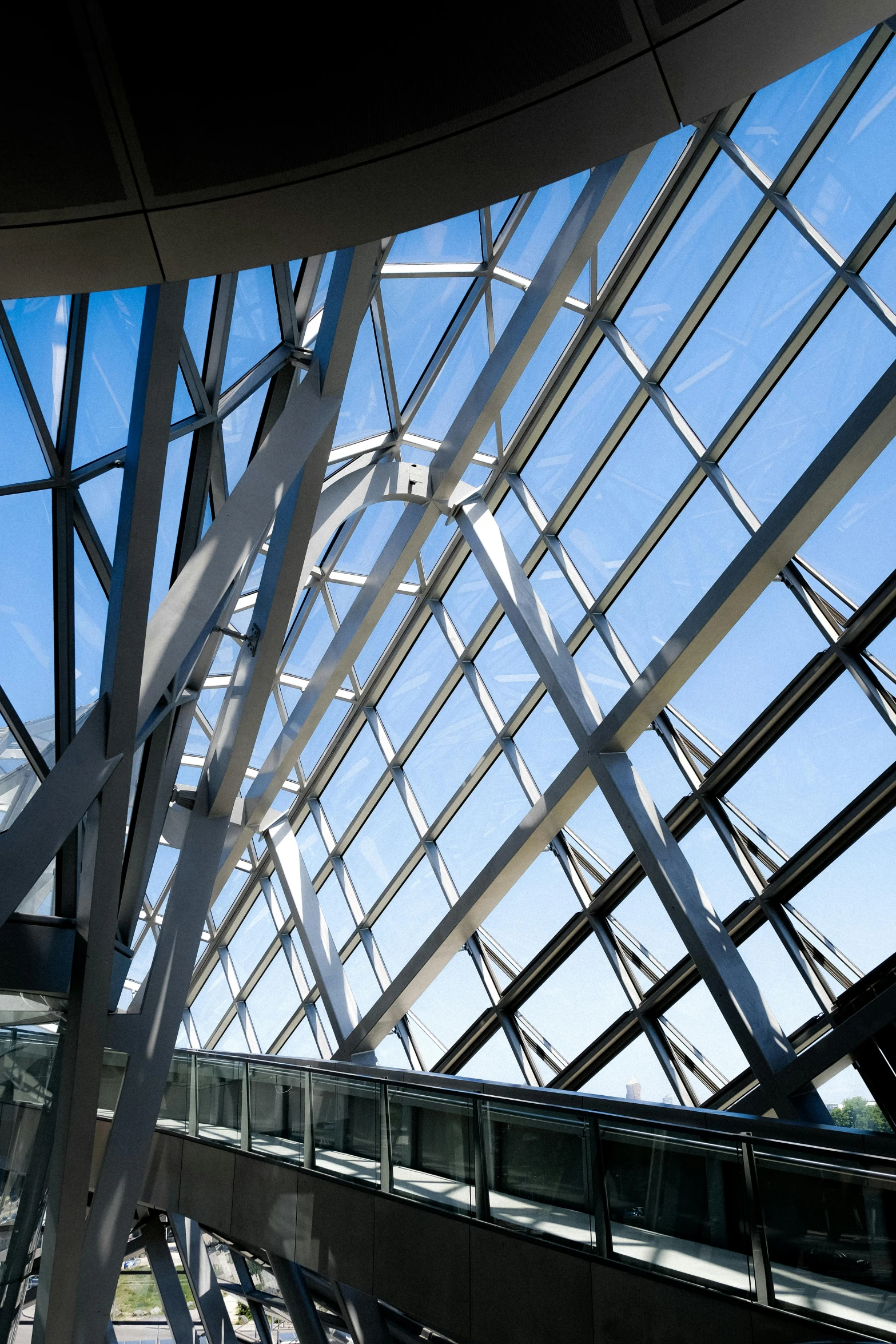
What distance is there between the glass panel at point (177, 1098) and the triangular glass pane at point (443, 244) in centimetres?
1480

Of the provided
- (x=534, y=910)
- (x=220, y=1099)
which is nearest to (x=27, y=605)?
(x=220, y=1099)

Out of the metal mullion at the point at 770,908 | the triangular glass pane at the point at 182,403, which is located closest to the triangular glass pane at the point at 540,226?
the triangular glass pane at the point at 182,403

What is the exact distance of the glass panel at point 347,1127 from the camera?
41.3 feet

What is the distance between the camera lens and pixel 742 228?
15859 millimetres

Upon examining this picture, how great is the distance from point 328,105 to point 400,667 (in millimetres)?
21372

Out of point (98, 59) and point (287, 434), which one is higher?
point (287, 434)

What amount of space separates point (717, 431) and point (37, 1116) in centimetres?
1324

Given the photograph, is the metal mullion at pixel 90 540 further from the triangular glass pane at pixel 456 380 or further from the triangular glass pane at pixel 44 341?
the triangular glass pane at pixel 456 380

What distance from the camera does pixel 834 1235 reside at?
738 cm

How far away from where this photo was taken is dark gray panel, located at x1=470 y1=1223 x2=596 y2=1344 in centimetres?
918

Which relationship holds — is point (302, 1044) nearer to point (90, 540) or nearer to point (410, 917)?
point (410, 917)

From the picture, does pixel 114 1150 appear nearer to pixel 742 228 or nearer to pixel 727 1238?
pixel 727 1238

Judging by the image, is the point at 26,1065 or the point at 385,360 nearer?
the point at 26,1065

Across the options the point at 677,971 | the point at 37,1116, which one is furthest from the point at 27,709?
the point at 677,971
